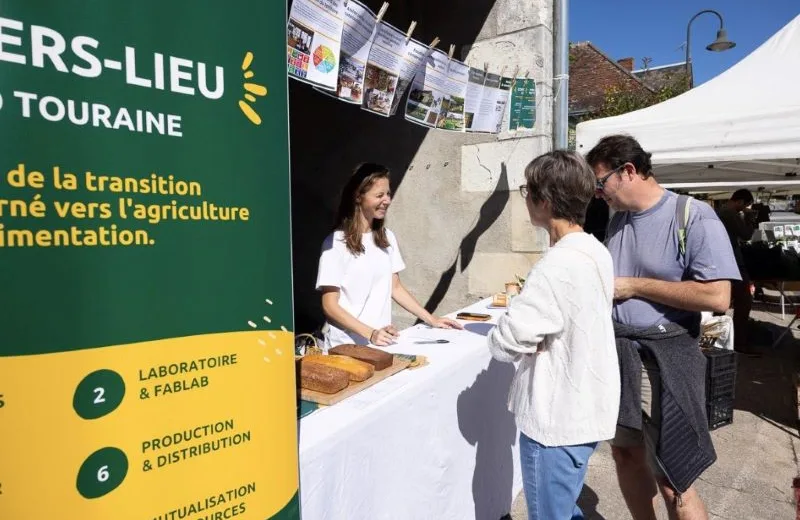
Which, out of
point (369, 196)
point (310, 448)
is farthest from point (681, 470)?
point (369, 196)

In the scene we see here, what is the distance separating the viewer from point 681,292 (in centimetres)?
188

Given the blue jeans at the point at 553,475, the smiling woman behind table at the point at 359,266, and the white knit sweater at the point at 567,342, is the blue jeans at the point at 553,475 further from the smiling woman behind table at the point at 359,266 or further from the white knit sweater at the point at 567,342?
the smiling woman behind table at the point at 359,266

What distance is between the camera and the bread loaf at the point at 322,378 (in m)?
1.71

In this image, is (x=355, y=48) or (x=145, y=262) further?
(x=355, y=48)

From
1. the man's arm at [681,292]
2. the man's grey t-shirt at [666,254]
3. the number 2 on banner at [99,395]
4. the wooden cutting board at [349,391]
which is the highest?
the man's grey t-shirt at [666,254]

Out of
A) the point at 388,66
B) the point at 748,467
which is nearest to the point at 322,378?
the point at 388,66

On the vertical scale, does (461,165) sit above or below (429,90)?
below

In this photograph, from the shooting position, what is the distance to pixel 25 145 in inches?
29.5

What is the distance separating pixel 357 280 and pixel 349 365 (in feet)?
2.55

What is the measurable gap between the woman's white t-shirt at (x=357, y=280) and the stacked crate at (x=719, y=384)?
1.89 meters

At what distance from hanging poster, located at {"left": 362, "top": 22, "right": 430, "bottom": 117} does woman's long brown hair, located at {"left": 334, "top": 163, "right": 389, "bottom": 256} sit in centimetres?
42

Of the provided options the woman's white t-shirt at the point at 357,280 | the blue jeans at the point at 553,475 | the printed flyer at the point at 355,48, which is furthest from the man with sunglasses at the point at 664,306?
the printed flyer at the point at 355,48

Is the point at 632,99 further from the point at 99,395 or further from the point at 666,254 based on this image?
the point at 99,395

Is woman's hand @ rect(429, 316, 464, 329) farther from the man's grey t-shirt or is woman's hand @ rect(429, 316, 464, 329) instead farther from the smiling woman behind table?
the man's grey t-shirt
